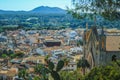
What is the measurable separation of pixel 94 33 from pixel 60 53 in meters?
53.9

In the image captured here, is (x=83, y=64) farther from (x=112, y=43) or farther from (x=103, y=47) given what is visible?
(x=103, y=47)

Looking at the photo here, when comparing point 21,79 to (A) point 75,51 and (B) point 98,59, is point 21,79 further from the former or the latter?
(A) point 75,51

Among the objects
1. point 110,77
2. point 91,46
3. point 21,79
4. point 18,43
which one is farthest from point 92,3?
point 18,43

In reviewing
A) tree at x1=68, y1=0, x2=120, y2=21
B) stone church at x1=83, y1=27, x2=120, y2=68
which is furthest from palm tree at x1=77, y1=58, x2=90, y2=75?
tree at x1=68, y1=0, x2=120, y2=21

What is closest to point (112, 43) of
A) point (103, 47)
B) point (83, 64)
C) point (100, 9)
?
point (103, 47)

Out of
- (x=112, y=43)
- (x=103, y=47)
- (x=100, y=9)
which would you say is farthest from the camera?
(x=112, y=43)

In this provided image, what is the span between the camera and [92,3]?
13094mm

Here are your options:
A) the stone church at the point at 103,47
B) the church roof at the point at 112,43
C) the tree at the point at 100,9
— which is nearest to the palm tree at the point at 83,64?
the stone church at the point at 103,47

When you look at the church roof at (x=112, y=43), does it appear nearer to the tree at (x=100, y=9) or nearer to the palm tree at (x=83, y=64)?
the palm tree at (x=83, y=64)

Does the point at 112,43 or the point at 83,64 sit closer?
the point at 112,43

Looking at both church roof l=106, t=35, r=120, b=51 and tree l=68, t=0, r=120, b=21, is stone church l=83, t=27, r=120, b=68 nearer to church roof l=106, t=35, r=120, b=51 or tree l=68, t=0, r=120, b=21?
church roof l=106, t=35, r=120, b=51

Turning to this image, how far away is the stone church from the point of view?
26891 millimetres

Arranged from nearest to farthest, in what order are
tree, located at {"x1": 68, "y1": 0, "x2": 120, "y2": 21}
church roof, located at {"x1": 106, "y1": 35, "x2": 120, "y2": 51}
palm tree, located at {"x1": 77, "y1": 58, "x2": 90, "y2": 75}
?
1. tree, located at {"x1": 68, "y1": 0, "x2": 120, "y2": 21}
2. church roof, located at {"x1": 106, "y1": 35, "x2": 120, "y2": 51}
3. palm tree, located at {"x1": 77, "y1": 58, "x2": 90, "y2": 75}

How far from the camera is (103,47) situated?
2698 cm
